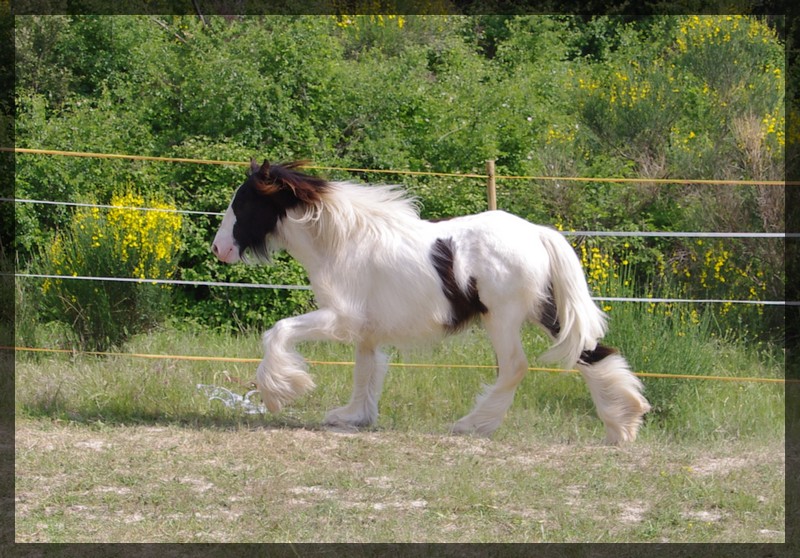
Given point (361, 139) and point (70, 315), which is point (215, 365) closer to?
point (70, 315)

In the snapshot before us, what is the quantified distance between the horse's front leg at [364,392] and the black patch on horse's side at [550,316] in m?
1.18

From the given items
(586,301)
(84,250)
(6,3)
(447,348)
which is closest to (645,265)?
(447,348)

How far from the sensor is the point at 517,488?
5711 millimetres

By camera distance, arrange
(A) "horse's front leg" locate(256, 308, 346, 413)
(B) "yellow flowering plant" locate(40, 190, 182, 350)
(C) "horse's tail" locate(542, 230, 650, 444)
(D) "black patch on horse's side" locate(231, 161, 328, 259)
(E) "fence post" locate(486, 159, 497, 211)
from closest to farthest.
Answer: (A) "horse's front leg" locate(256, 308, 346, 413) → (C) "horse's tail" locate(542, 230, 650, 444) → (D) "black patch on horse's side" locate(231, 161, 328, 259) → (E) "fence post" locate(486, 159, 497, 211) → (B) "yellow flowering plant" locate(40, 190, 182, 350)

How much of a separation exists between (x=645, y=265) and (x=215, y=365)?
5268 millimetres

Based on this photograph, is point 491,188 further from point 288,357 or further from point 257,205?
point 288,357

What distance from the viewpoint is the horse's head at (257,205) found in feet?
23.2

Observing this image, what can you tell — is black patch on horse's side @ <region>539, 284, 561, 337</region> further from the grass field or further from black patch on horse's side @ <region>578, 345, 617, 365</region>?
the grass field

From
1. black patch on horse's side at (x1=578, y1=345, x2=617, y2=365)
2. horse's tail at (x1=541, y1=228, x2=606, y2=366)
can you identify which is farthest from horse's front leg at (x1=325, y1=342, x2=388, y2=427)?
black patch on horse's side at (x1=578, y1=345, x2=617, y2=365)

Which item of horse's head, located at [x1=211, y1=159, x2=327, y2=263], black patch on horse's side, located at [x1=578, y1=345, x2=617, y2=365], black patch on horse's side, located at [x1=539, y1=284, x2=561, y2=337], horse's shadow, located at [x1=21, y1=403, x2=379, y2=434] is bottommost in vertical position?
horse's shadow, located at [x1=21, y1=403, x2=379, y2=434]

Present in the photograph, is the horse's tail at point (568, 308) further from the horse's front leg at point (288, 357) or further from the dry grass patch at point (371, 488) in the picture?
the horse's front leg at point (288, 357)

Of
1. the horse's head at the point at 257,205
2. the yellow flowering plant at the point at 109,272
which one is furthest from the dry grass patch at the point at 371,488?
the yellow flowering plant at the point at 109,272

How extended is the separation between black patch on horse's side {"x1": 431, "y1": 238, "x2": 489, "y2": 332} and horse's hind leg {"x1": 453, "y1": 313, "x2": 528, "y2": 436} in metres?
0.12

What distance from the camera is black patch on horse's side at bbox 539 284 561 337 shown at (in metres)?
6.88
